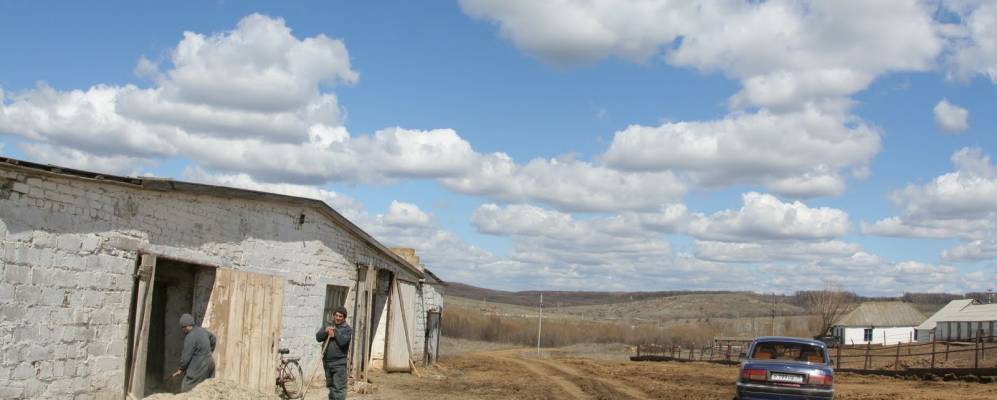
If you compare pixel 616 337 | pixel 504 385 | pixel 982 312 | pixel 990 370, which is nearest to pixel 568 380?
pixel 504 385

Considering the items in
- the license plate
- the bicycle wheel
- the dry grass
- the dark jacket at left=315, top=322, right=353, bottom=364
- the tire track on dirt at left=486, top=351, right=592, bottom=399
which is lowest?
the dry grass

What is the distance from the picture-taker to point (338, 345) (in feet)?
39.9

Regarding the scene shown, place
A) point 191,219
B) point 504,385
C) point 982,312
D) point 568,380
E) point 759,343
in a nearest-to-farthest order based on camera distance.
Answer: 1. point 191,219
2. point 759,343
3. point 504,385
4. point 568,380
5. point 982,312

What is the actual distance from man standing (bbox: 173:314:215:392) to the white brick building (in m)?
0.55

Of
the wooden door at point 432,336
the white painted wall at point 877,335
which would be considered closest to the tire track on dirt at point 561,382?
the wooden door at point 432,336

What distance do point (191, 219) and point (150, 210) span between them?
40.9 inches

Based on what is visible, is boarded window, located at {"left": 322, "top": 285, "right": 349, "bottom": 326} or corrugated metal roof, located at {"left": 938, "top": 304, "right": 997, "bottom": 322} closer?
boarded window, located at {"left": 322, "top": 285, "right": 349, "bottom": 326}

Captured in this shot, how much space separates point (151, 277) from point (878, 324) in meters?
75.9

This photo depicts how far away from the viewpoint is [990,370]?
2708 centimetres

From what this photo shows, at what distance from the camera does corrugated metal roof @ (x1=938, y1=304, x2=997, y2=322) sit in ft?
212

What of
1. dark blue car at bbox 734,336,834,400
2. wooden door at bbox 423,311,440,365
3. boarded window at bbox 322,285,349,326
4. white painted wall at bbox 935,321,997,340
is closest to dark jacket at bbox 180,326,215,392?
boarded window at bbox 322,285,349,326

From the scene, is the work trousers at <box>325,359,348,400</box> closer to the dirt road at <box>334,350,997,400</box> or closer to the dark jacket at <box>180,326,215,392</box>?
the dark jacket at <box>180,326,215,392</box>

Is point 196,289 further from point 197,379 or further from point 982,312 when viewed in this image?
point 982,312

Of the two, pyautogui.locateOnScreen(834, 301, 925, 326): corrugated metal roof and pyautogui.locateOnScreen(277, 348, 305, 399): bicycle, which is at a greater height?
pyautogui.locateOnScreen(834, 301, 925, 326): corrugated metal roof
